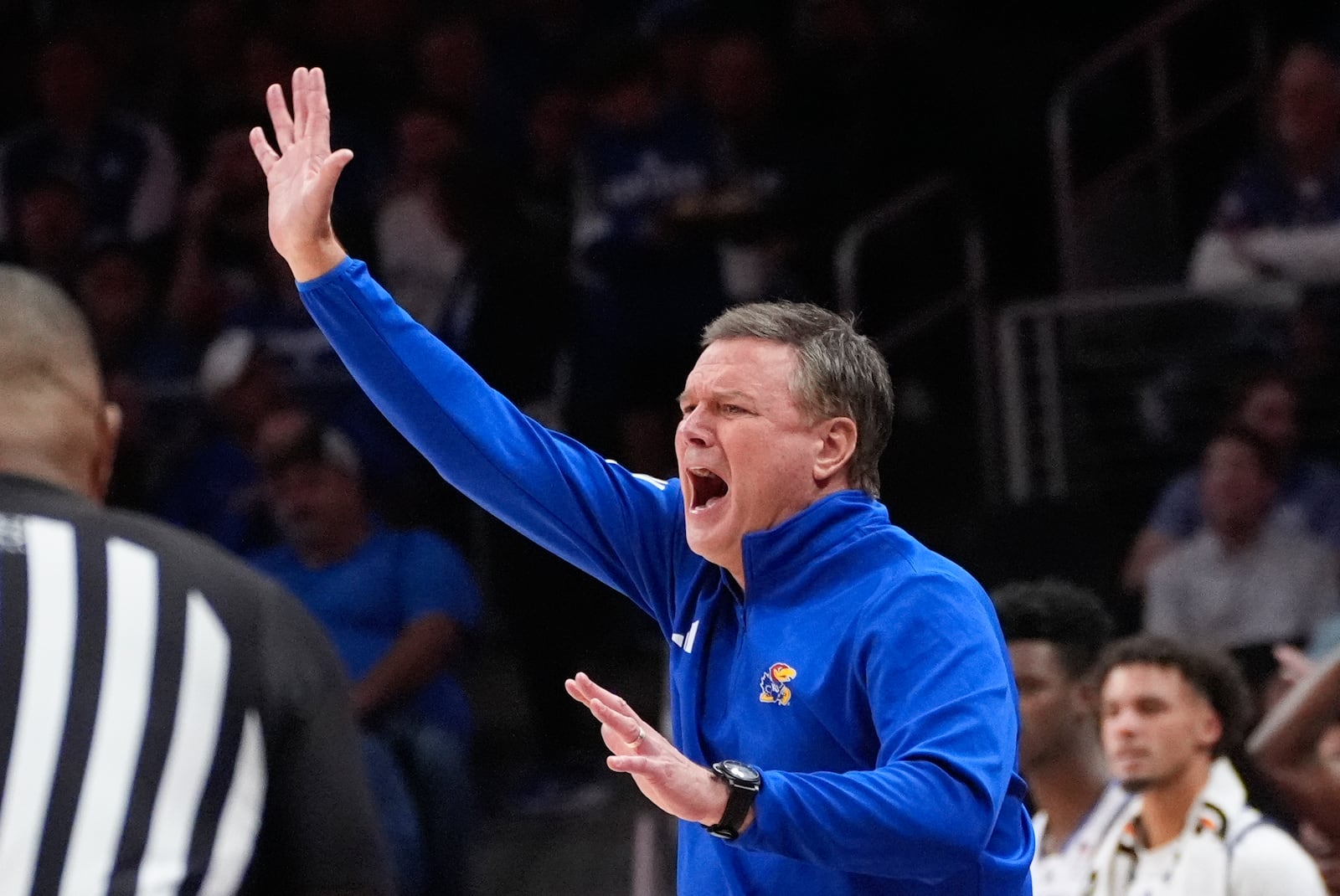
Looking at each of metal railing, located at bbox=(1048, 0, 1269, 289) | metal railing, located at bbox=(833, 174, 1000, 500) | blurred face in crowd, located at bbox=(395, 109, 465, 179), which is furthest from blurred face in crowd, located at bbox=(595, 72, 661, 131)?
metal railing, located at bbox=(1048, 0, 1269, 289)

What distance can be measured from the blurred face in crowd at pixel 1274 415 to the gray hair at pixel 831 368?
3.64 metres

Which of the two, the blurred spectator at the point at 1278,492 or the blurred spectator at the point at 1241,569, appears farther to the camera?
the blurred spectator at the point at 1278,492

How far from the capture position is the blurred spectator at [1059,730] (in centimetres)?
491

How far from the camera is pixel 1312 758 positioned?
5.32m

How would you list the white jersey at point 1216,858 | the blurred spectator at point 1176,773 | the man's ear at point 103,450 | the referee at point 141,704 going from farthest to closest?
1. the blurred spectator at point 1176,773
2. the white jersey at point 1216,858
3. the man's ear at point 103,450
4. the referee at point 141,704

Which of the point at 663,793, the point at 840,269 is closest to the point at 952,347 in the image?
the point at 840,269

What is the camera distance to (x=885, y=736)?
9.60ft

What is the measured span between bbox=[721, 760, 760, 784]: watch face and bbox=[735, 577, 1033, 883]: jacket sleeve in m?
0.02

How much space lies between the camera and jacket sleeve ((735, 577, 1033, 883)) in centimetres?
277

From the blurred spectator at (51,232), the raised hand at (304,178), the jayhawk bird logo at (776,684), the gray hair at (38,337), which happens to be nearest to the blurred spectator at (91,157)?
the blurred spectator at (51,232)

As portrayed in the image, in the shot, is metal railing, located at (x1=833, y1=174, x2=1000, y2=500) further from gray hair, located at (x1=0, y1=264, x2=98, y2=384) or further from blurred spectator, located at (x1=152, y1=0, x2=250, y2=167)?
gray hair, located at (x1=0, y1=264, x2=98, y2=384)

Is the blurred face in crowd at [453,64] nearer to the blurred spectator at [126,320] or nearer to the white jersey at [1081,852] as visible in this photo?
the blurred spectator at [126,320]

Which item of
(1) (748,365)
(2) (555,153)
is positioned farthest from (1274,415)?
(1) (748,365)

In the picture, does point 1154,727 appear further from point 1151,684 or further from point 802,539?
point 802,539
